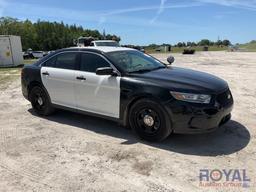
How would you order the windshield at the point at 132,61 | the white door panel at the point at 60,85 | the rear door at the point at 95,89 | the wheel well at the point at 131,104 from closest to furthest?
the wheel well at the point at 131,104, the rear door at the point at 95,89, the windshield at the point at 132,61, the white door panel at the point at 60,85

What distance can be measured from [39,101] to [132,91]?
2876 mm

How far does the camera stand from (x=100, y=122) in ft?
21.5

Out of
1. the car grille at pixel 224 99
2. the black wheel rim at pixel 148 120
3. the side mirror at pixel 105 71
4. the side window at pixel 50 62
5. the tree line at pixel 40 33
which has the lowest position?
the tree line at pixel 40 33

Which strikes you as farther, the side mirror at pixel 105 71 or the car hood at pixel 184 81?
the side mirror at pixel 105 71

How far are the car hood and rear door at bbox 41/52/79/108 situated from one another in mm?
1558

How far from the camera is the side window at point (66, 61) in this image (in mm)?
6363

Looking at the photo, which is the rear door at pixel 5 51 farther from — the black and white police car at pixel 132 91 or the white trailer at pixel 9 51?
the black and white police car at pixel 132 91

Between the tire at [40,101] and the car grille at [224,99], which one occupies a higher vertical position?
the car grille at [224,99]

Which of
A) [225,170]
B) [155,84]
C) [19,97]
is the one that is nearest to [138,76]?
[155,84]

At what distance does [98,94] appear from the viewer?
5.78 meters

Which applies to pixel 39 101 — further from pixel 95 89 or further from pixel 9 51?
pixel 9 51

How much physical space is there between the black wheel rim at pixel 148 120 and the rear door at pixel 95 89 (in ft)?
1.57

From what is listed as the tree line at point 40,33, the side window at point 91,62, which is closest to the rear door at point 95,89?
the side window at point 91,62

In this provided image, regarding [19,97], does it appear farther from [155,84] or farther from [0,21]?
[0,21]
